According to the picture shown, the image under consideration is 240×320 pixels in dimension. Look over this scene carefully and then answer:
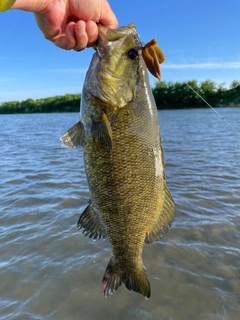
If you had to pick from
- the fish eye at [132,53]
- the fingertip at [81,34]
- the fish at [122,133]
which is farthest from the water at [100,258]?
the fingertip at [81,34]

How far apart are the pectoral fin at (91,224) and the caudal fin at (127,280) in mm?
314

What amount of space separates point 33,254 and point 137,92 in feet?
13.7

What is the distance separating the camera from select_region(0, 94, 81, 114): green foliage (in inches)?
3748

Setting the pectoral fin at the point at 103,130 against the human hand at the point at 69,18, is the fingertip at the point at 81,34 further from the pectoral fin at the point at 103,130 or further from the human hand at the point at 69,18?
the pectoral fin at the point at 103,130

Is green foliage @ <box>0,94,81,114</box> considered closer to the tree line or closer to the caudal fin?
the tree line

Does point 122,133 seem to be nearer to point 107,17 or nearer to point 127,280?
point 107,17

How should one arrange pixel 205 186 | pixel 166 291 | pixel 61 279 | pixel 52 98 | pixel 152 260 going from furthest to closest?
pixel 52 98, pixel 205 186, pixel 152 260, pixel 61 279, pixel 166 291

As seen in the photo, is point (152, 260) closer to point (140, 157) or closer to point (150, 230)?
point (150, 230)

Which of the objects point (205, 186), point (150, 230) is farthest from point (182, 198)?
point (150, 230)

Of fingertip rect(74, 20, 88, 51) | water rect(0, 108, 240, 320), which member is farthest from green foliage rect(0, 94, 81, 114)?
fingertip rect(74, 20, 88, 51)

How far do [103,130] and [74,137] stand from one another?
314mm

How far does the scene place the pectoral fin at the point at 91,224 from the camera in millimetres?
2545

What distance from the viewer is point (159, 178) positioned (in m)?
2.38

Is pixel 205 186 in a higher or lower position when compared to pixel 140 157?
lower
